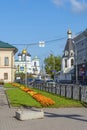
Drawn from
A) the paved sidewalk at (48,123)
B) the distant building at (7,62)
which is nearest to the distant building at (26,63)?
the distant building at (7,62)

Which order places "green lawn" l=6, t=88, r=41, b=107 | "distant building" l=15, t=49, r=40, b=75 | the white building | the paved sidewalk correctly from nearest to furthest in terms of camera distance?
1. the paved sidewalk
2. "green lawn" l=6, t=88, r=41, b=107
3. "distant building" l=15, t=49, r=40, b=75
4. the white building

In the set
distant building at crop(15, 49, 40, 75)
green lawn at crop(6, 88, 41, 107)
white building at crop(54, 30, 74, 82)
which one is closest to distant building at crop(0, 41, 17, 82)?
distant building at crop(15, 49, 40, 75)

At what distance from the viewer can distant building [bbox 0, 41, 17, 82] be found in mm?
104188

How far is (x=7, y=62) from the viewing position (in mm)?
105438

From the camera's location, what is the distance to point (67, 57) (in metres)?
141

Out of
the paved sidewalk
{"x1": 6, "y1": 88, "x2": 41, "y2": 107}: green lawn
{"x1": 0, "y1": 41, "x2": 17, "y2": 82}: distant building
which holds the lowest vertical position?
the paved sidewalk

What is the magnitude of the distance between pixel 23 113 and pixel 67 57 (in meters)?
125

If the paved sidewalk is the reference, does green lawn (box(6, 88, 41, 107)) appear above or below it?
above

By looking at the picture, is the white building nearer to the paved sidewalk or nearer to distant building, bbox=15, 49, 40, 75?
distant building, bbox=15, 49, 40, 75

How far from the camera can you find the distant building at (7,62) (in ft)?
342

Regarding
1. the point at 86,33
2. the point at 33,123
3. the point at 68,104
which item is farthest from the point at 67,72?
→ the point at 33,123

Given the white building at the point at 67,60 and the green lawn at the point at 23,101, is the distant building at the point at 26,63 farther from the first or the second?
the green lawn at the point at 23,101

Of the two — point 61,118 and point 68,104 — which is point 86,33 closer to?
point 68,104

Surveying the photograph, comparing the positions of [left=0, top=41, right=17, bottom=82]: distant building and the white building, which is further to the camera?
the white building
